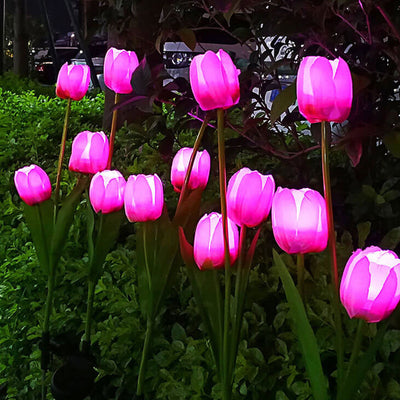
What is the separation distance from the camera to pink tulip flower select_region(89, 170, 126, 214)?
1221 mm

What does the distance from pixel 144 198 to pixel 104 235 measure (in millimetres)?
238

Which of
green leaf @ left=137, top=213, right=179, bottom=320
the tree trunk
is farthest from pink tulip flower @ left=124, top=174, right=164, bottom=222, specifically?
the tree trunk

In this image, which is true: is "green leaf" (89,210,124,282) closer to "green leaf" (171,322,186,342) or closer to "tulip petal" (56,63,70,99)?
"green leaf" (171,322,186,342)

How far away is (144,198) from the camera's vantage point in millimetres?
1075

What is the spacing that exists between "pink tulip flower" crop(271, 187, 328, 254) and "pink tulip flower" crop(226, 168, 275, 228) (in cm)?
6

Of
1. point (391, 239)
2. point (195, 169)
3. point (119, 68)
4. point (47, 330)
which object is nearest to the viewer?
point (391, 239)

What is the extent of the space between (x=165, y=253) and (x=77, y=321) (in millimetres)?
697

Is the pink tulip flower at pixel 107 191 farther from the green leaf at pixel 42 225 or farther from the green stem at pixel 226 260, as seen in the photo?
the green stem at pixel 226 260

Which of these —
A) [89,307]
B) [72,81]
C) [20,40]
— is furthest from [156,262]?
[20,40]

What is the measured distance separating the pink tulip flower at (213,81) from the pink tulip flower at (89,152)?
448 mm

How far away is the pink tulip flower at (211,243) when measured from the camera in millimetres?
941

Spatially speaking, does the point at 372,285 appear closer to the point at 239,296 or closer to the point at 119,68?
the point at 239,296

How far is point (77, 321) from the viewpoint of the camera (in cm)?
169

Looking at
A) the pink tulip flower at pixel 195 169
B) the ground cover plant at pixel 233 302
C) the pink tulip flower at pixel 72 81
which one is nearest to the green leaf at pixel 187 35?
the ground cover plant at pixel 233 302
